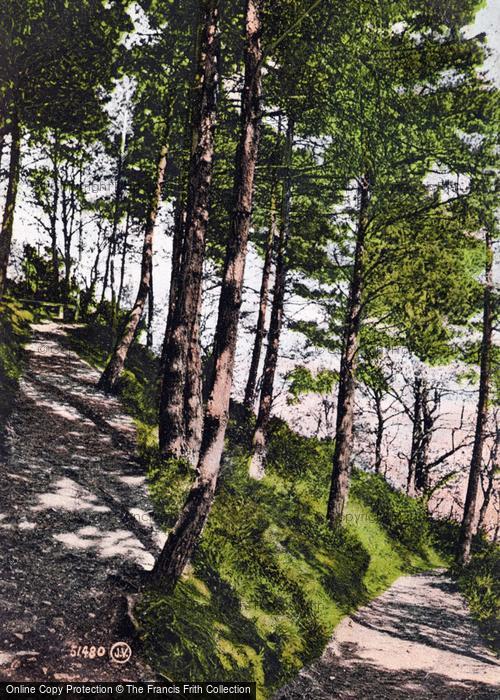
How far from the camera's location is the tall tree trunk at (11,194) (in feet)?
21.3

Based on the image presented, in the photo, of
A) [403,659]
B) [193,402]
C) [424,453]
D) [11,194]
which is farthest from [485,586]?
[11,194]

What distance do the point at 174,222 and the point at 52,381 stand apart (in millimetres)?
4139

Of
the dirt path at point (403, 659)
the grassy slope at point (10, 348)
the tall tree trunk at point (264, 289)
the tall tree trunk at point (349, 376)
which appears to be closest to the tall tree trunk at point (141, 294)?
the grassy slope at point (10, 348)

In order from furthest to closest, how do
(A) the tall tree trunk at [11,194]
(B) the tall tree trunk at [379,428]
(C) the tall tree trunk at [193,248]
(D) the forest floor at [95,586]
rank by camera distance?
(B) the tall tree trunk at [379,428] → (A) the tall tree trunk at [11,194] → (C) the tall tree trunk at [193,248] → (D) the forest floor at [95,586]

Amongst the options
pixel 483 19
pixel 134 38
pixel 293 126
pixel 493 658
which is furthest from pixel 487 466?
pixel 134 38

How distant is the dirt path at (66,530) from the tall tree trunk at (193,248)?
2.91 ft

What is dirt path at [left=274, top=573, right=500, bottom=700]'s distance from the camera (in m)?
5.24

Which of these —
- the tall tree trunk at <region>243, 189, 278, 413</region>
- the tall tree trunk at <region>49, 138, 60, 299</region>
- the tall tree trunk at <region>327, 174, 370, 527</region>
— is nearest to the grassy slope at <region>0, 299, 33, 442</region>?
the tall tree trunk at <region>49, 138, 60, 299</region>

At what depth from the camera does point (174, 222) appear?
10.4m

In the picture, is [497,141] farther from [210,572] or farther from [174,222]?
[210,572]

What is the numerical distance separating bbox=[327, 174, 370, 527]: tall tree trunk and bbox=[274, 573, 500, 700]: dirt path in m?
2.12

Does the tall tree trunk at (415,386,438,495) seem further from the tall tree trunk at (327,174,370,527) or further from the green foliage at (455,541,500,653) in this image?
the tall tree trunk at (327,174,370,527)

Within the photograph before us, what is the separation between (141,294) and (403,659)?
7.69 m

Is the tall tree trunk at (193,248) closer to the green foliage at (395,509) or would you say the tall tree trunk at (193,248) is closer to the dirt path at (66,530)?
the dirt path at (66,530)
